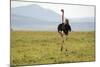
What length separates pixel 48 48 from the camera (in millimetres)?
2559

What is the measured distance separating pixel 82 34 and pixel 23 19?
812mm

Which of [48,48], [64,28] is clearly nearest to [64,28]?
[64,28]

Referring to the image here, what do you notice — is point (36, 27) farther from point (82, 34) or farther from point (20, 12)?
point (82, 34)

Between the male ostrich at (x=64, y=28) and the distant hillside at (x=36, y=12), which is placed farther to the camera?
the male ostrich at (x=64, y=28)

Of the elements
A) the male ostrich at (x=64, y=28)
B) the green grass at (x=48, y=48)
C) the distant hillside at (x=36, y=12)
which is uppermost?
the distant hillside at (x=36, y=12)

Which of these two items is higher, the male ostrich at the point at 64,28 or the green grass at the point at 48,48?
the male ostrich at the point at 64,28

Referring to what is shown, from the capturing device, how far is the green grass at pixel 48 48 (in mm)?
2416

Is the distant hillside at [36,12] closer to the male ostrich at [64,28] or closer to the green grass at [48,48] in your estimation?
the male ostrich at [64,28]

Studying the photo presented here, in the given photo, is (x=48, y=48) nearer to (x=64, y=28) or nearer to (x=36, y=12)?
(x=64, y=28)

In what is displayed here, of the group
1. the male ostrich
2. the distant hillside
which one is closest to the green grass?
the male ostrich

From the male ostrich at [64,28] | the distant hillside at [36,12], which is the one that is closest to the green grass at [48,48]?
the male ostrich at [64,28]
